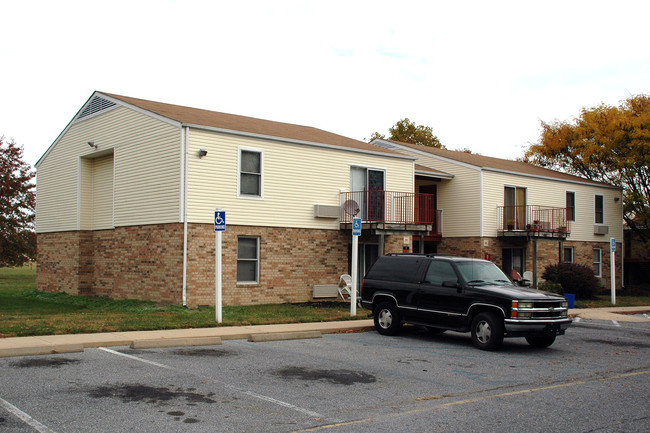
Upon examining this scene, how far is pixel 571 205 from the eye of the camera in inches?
1297

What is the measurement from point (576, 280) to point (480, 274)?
15606 millimetres

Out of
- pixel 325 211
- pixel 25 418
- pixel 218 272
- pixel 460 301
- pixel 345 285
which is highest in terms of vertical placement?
pixel 325 211

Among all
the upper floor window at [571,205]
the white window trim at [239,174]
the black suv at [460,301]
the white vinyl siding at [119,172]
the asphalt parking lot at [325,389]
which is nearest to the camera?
the asphalt parking lot at [325,389]

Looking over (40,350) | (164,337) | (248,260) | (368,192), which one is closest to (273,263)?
(248,260)

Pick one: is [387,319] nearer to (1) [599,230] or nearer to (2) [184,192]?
(2) [184,192]

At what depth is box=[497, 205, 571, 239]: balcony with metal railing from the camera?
93.4 ft

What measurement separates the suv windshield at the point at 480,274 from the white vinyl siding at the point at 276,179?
904 cm

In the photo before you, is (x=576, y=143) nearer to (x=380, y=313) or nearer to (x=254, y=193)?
(x=254, y=193)

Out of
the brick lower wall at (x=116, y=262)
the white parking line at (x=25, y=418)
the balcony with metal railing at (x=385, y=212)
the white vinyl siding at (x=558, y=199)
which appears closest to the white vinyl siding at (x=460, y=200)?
the white vinyl siding at (x=558, y=199)

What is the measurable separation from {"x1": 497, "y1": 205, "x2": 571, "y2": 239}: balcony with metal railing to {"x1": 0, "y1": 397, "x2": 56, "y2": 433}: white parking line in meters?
24.7

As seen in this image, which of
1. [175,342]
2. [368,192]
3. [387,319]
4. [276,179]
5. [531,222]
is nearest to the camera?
[175,342]

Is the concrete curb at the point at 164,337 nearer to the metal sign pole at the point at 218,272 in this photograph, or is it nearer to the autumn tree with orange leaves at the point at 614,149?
the metal sign pole at the point at 218,272

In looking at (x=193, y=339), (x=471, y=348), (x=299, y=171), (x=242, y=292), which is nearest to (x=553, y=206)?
(x=299, y=171)

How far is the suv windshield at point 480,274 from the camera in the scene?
42.8 feet
